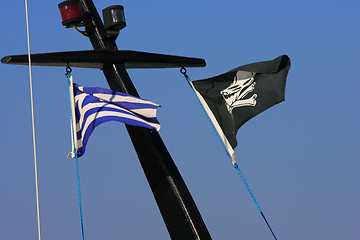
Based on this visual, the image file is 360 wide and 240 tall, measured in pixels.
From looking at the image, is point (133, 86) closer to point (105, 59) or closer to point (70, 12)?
point (105, 59)

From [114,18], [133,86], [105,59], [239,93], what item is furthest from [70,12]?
[239,93]

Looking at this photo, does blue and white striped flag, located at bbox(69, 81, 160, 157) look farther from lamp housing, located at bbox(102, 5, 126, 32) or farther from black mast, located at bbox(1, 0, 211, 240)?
lamp housing, located at bbox(102, 5, 126, 32)

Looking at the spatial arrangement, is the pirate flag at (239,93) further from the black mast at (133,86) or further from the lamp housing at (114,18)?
the lamp housing at (114,18)

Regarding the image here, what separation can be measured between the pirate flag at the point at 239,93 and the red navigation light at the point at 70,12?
1.64 metres

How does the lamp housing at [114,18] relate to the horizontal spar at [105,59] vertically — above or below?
Answer: above

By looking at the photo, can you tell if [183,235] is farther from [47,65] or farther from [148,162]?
[47,65]

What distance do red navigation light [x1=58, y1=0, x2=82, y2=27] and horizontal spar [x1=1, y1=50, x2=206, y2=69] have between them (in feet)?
2.39

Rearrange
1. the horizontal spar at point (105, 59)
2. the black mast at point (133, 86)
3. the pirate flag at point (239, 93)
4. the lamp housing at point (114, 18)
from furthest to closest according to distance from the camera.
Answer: the lamp housing at point (114, 18) → the pirate flag at point (239, 93) → the horizontal spar at point (105, 59) → the black mast at point (133, 86)

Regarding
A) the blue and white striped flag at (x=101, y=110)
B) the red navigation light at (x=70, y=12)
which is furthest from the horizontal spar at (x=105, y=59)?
the red navigation light at (x=70, y=12)

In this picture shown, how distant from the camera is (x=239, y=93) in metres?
9.73

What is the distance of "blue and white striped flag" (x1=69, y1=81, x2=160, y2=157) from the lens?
338 inches

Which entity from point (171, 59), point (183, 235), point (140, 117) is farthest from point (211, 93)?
point (183, 235)

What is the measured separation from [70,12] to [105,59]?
0.90 meters

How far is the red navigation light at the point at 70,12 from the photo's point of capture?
9.80 m
